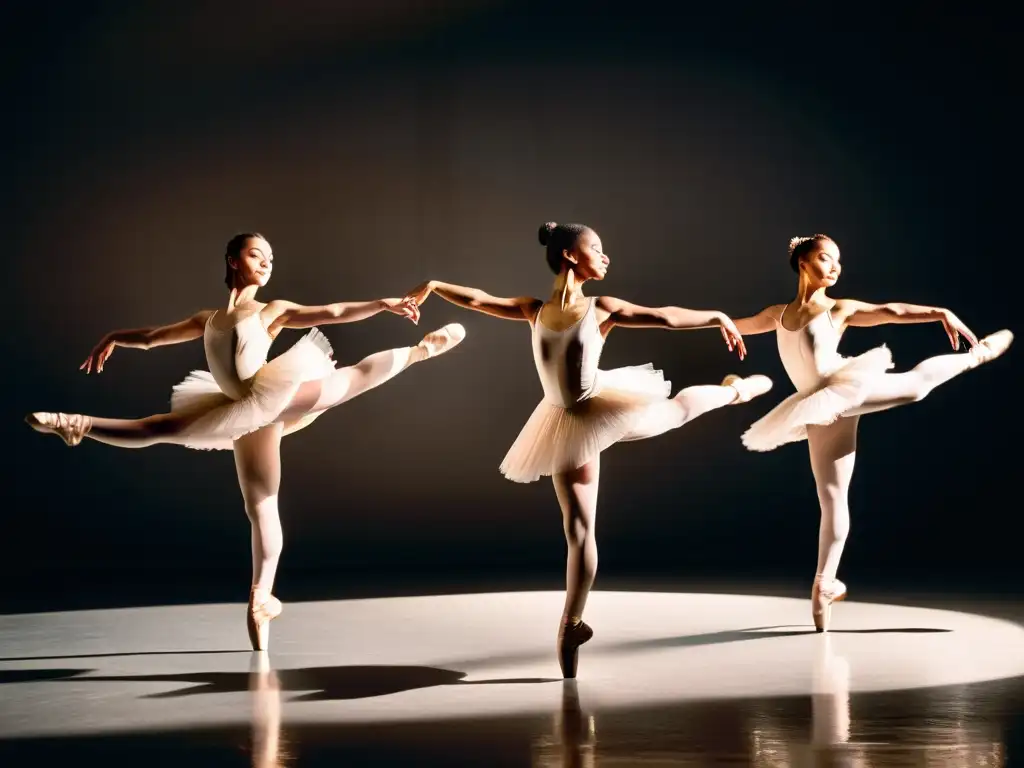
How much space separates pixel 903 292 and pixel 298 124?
354 centimetres

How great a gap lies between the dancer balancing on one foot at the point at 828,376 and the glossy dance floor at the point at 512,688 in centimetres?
39

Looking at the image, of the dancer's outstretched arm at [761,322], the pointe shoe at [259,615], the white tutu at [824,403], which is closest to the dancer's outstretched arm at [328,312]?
the pointe shoe at [259,615]

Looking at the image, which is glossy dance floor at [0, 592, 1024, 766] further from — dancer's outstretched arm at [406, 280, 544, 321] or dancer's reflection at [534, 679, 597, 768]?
dancer's outstretched arm at [406, 280, 544, 321]

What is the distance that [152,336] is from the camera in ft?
15.6

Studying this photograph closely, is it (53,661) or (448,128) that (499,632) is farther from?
(448,128)

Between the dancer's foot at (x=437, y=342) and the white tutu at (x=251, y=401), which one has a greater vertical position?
the dancer's foot at (x=437, y=342)

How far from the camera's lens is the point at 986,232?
26.0 feet

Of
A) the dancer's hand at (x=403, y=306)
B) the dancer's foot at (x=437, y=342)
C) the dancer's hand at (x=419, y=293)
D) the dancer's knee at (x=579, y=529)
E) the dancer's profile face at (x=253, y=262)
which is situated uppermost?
the dancer's profile face at (x=253, y=262)

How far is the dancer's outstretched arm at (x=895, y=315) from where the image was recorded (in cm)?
502

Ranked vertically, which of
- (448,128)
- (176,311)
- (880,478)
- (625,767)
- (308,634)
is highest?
(448,128)

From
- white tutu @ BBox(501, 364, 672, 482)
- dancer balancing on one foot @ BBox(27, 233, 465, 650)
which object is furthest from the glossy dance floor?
white tutu @ BBox(501, 364, 672, 482)

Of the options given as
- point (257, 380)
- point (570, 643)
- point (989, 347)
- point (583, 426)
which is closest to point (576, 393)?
point (583, 426)

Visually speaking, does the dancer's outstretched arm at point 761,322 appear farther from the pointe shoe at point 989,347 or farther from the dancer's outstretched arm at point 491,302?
the dancer's outstretched arm at point 491,302

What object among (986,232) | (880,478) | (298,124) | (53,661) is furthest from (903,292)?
(53,661)
